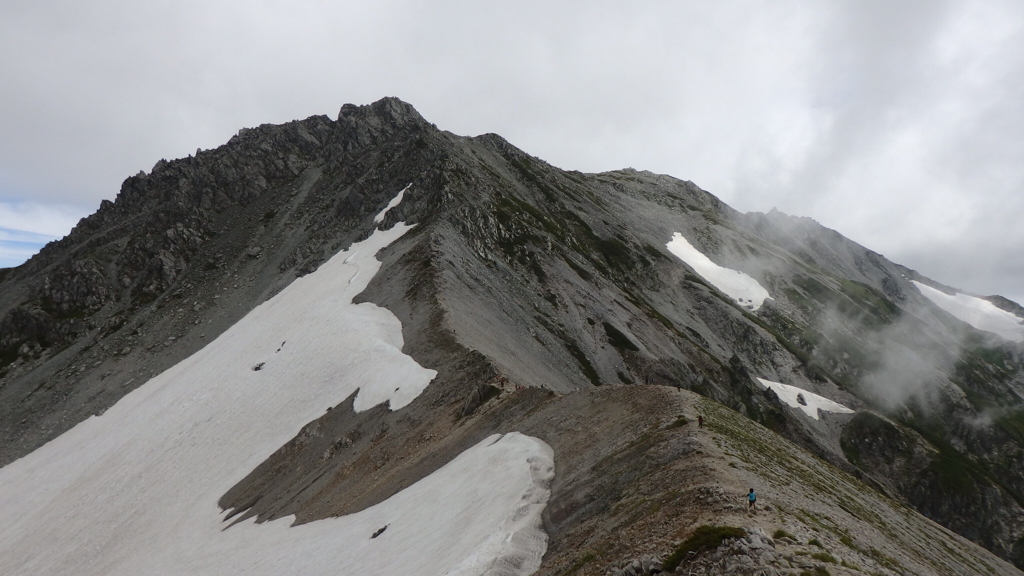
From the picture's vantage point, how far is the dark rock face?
1790 inches

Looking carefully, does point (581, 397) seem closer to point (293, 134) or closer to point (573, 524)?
point (573, 524)

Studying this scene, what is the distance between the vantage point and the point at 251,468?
46812 mm

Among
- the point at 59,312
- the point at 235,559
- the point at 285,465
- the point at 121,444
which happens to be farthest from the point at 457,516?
the point at 59,312

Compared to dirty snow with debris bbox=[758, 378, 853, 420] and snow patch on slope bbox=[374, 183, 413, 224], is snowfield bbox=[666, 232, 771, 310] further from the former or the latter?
snow patch on slope bbox=[374, 183, 413, 224]

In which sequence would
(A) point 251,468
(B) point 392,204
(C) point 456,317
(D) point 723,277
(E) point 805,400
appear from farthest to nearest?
1. (D) point 723,277
2. (E) point 805,400
3. (B) point 392,204
4. (C) point 456,317
5. (A) point 251,468

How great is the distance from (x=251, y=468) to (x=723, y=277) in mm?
139419

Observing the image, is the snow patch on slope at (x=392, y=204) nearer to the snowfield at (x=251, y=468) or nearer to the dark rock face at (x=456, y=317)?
the dark rock face at (x=456, y=317)

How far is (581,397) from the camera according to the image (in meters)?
31.9

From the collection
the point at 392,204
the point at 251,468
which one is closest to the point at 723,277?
the point at 392,204

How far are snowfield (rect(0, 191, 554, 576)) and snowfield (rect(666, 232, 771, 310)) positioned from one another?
104943mm

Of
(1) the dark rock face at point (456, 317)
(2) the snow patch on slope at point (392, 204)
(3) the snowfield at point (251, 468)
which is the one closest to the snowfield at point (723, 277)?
(1) the dark rock face at point (456, 317)

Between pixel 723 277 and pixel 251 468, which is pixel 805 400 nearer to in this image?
pixel 723 277

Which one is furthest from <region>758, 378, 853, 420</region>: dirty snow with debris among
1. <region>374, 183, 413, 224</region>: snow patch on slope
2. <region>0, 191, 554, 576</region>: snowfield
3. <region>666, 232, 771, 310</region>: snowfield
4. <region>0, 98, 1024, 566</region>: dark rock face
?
<region>0, 191, 554, 576</region>: snowfield

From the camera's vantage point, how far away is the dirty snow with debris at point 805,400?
107688mm
